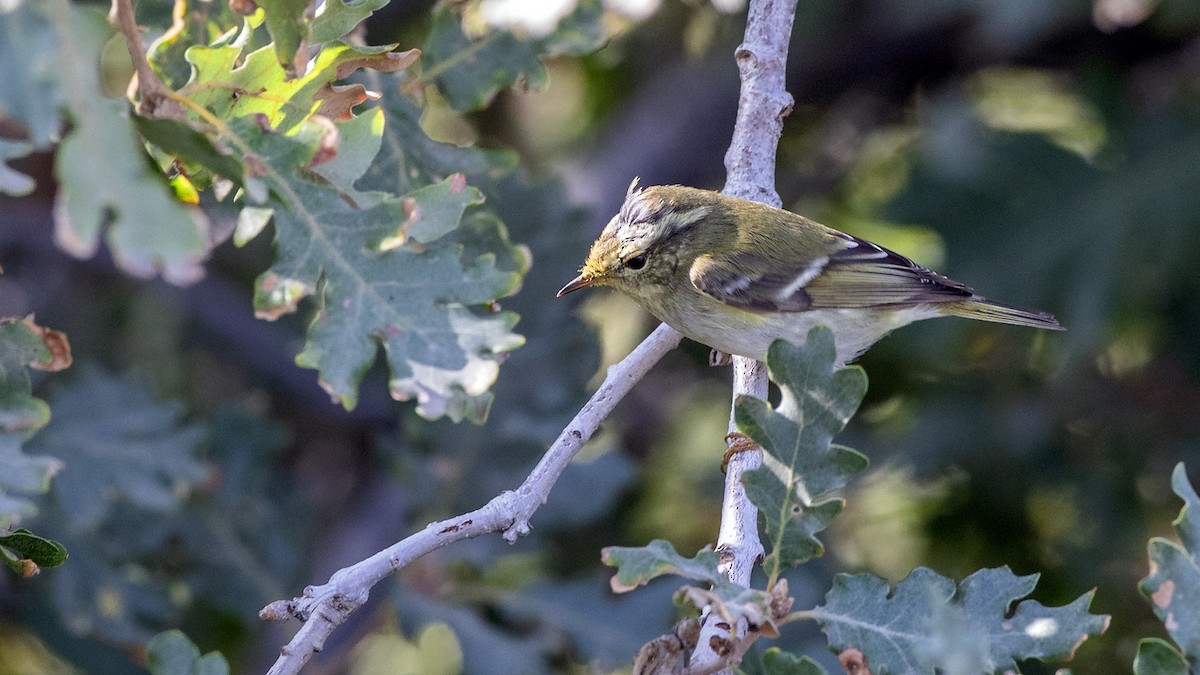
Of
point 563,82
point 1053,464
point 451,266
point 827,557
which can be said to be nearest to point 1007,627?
point 451,266

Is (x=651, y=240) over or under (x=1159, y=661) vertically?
over

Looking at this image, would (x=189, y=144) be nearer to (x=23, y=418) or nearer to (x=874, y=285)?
(x=23, y=418)

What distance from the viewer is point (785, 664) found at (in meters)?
1.49

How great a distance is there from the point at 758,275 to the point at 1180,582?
60.0 inches

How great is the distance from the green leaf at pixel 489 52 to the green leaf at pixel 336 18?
2.19 ft

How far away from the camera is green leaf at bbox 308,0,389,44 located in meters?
1.56

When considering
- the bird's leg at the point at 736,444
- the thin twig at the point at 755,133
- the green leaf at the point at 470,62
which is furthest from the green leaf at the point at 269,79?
the bird's leg at the point at 736,444

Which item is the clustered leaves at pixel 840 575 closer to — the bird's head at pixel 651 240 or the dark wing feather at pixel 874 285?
the bird's head at pixel 651 240

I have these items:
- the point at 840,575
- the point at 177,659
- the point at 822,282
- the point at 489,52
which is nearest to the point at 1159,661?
the point at 840,575

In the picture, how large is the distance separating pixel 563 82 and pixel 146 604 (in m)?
2.16

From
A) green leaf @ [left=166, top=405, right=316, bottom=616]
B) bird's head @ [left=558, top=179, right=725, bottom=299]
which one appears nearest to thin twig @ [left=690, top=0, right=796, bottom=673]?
bird's head @ [left=558, top=179, right=725, bottom=299]

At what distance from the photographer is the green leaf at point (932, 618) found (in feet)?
4.95

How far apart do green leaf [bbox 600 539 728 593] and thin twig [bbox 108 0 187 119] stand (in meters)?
0.72

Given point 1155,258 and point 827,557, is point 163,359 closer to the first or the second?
point 827,557
